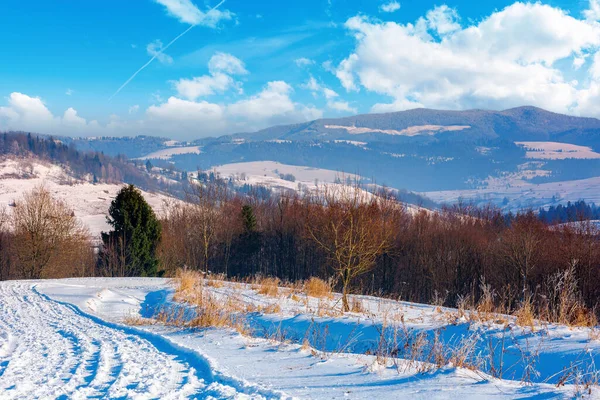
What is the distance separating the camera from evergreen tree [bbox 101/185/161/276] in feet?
118

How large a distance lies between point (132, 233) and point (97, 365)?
33285 mm

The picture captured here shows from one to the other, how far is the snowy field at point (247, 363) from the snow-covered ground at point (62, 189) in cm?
9795

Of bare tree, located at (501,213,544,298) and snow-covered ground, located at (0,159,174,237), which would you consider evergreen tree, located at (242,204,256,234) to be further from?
snow-covered ground, located at (0,159,174,237)

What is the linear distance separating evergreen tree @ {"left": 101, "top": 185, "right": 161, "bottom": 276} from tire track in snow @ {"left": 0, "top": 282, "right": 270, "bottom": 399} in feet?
94.5

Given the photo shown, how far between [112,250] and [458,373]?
1425 inches

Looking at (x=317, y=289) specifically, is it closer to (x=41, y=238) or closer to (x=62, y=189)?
(x=41, y=238)

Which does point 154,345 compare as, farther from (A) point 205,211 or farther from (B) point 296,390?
(A) point 205,211

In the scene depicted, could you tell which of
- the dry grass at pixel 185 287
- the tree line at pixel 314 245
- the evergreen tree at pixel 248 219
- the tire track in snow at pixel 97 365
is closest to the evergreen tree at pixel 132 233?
the tree line at pixel 314 245

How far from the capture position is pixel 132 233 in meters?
36.1

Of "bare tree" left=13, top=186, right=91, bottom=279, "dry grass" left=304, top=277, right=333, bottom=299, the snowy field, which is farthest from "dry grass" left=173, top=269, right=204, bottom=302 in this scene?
"bare tree" left=13, top=186, right=91, bottom=279

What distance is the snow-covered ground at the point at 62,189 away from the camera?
11431cm

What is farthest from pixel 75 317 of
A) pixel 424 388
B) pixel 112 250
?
pixel 112 250

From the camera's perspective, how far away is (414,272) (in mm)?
48531

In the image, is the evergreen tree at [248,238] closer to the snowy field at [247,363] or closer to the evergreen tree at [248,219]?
the evergreen tree at [248,219]
